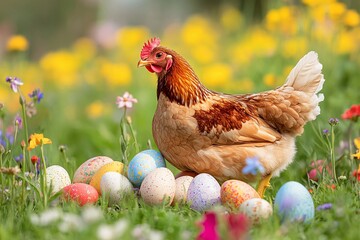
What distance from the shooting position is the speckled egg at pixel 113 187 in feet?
12.7

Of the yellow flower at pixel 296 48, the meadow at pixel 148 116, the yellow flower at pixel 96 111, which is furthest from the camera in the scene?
the yellow flower at pixel 96 111

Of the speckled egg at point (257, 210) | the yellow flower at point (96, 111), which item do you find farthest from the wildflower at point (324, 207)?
the yellow flower at point (96, 111)

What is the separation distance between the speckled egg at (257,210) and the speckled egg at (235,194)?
0.20 meters

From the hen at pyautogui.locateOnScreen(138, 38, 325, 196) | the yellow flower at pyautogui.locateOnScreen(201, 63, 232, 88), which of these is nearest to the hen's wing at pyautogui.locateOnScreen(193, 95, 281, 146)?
the hen at pyautogui.locateOnScreen(138, 38, 325, 196)

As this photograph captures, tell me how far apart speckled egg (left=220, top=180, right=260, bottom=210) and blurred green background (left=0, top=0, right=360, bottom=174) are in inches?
39.7

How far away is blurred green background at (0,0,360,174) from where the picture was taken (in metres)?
6.01

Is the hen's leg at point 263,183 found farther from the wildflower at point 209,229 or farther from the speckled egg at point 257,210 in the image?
the wildflower at point 209,229

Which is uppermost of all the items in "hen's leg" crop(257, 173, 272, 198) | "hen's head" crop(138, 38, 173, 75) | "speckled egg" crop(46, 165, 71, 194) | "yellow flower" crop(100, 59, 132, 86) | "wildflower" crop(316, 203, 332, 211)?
"yellow flower" crop(100, 59, 132, 86)

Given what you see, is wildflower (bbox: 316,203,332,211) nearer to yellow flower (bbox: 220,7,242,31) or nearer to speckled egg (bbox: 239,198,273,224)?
speckled egg (bbox: 239,198,273,224)

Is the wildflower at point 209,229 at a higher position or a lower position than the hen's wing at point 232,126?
lower

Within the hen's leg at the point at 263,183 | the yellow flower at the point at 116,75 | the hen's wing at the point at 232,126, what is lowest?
the hen's leg at the point at 263,183

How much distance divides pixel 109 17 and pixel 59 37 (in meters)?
1.27

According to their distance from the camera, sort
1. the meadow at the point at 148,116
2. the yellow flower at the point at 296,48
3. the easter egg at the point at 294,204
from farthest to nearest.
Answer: the yellow flower at the point at 296,48 < the easter egg at the point at 294,204 < the meadow at the point at 148,116

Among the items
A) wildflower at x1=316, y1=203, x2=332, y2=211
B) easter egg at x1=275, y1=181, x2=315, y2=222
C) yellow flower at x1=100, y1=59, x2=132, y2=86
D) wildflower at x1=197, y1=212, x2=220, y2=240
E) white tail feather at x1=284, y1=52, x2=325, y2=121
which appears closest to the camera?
wildflower at x1=197, y1=212, x2=220, y2=240
